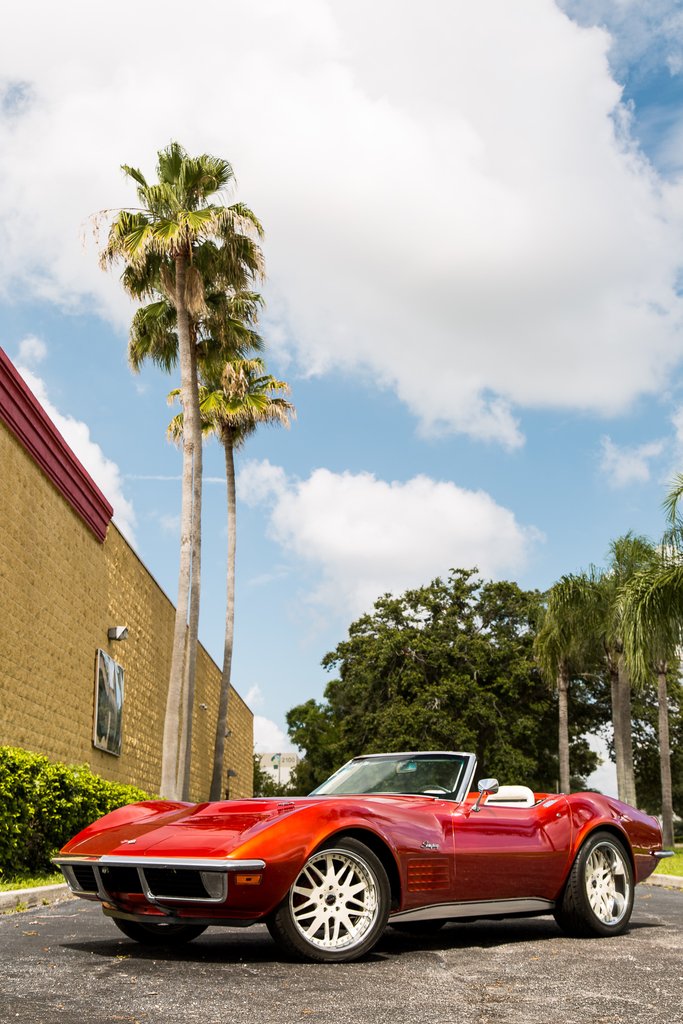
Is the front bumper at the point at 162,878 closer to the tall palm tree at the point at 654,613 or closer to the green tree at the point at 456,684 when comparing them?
the tall palm tree at the point at 654,613

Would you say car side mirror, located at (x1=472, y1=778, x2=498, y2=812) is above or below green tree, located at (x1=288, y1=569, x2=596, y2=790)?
below

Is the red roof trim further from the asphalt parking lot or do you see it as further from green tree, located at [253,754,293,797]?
green tree, located at [253,754,293,797]

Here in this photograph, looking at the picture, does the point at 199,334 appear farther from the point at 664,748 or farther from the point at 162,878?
the point at 162,878

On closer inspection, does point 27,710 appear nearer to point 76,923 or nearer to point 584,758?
point 76,923

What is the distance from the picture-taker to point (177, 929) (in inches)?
261

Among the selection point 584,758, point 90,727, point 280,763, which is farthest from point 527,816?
point 280,763

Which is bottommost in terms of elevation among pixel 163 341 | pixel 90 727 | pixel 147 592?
pixel 90 727

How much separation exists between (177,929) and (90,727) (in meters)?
13.2

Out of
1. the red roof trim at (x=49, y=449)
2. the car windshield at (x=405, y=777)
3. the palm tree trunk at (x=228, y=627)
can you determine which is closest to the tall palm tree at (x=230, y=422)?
the palm tree trunk at (x=228, y=627)

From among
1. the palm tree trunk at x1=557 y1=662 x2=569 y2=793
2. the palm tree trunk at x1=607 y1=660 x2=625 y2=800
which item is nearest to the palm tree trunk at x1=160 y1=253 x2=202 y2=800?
the palm tree trunk at x1=607 y1=660 x2=625 y2=800

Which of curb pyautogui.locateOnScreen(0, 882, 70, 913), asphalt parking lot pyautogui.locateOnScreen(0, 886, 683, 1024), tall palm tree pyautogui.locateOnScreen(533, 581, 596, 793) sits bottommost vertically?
curb pyautogui.locateOnScreen(0, 882, 70, 913)

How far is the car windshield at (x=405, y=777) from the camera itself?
698cm

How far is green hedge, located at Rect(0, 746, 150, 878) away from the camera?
38.3ft

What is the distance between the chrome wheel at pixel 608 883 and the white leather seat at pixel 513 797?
600 mm
